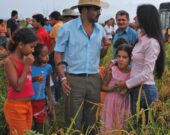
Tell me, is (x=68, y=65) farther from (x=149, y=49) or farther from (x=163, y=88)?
(x=163, y=88)

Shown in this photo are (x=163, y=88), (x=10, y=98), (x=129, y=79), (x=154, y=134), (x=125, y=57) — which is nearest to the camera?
(x=154, y=134)

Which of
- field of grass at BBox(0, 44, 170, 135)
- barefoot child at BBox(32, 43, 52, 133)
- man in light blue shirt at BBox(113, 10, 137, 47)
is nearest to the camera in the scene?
field of grass at BBox(0, 44, 170, 135)

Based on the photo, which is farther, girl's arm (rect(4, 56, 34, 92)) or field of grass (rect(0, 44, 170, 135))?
girl's arm (rect(4, 56, 34, 92))

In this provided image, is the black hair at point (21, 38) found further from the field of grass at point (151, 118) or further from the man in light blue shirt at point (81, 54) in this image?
the field of grass at point (151, 118)

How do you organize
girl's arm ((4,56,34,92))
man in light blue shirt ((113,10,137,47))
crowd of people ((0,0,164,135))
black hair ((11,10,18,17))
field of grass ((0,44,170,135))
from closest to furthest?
1. field of grass ((0,44,170,135))
2. girl's arm ((4,56,34,92))
3. crowd of people ((0,0,164,135))
4. man in light blue shirt ((113,10,137,47))
5. black hair ((11,10,18,17))

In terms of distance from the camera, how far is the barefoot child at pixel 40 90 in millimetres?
4344

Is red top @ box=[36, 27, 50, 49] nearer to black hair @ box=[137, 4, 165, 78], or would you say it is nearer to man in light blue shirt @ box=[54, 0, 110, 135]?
man in light blue shirt @ box=[54, 0, 110, 135]

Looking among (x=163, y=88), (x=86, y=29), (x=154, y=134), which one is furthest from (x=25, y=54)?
(x=163, y=88)

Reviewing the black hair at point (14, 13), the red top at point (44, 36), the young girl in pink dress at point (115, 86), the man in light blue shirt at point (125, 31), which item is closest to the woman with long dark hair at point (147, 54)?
the young girl in pink dress at point (115, 86)

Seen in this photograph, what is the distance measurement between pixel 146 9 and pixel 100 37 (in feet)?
1.94

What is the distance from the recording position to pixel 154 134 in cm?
338

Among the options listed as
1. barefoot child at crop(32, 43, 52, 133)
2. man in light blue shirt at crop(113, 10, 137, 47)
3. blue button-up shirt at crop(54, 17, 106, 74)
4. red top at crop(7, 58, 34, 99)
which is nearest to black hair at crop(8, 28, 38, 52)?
red top at crop(7, 58, 34, 99)

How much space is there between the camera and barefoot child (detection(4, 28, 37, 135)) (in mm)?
3686

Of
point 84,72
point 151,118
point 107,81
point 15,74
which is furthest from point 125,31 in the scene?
point 151,118
